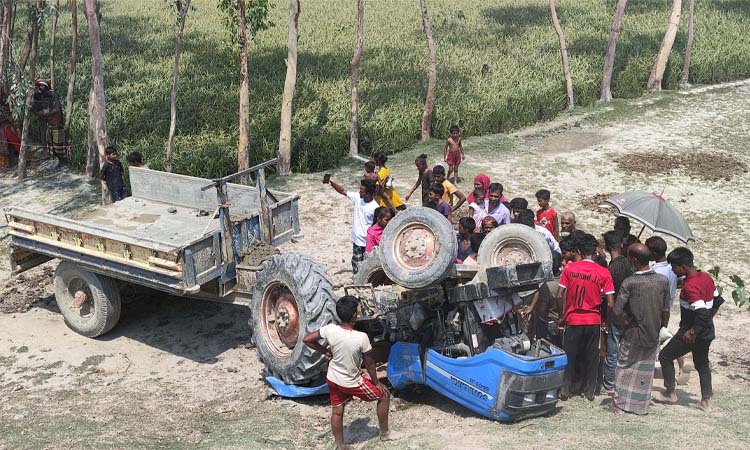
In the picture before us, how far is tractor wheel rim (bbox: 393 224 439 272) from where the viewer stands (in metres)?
6.76

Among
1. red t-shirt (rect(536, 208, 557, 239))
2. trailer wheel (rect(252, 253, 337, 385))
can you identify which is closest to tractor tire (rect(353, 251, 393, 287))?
trailer wheel (rect(252, 253, 337, 385))

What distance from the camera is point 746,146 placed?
16.2 m

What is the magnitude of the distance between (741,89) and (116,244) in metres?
17.5

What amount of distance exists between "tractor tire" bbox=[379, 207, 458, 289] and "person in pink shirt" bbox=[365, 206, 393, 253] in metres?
1.46

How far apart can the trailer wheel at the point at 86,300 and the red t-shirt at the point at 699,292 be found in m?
5.96

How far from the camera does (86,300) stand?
30.4 ft

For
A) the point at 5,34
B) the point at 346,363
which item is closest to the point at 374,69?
the point at 5,34

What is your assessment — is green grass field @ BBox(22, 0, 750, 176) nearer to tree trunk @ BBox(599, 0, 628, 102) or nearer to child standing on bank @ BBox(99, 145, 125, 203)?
tree trunk @ BBox(599, 0, 628, 102)

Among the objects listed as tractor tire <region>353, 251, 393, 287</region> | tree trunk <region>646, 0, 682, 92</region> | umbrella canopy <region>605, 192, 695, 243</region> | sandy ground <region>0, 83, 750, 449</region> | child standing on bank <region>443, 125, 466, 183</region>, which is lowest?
sandy ground <region>0, 83, 750, 449</region>

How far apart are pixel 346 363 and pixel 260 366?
245 cm

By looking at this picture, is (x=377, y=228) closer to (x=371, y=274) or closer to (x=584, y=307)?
(x=371, y=274)

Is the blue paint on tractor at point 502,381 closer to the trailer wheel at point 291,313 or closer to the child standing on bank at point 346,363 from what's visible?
the child standing on bank at point 346,363

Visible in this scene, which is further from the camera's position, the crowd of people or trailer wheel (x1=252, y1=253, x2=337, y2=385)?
trailer wheel (x1=252, y1=253, x2=337, y2=385)

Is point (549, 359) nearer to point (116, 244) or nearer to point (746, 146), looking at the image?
point (116, 244)
